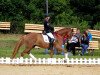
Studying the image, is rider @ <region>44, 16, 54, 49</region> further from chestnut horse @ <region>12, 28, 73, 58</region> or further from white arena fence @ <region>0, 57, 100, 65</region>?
white arena fence @ <region>0, 57, 100, 65</region>

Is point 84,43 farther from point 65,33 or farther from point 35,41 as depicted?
point 35,41

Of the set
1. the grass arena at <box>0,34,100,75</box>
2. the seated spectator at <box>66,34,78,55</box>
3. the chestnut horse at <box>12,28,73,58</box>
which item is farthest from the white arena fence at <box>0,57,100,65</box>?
the seated spectator at <box>66,34,78,55</box>

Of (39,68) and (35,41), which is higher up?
(35,41)

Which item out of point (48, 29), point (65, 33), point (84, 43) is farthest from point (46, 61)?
point (84, 43)

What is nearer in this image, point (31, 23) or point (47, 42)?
point (47, 42)

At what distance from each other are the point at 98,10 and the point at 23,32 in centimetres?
765

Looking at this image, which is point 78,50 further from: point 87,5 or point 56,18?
point 87,5

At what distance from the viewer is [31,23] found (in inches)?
1315

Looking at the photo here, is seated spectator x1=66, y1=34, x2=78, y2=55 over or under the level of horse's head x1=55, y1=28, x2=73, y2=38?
under

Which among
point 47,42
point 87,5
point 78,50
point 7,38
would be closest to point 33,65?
point 47,42

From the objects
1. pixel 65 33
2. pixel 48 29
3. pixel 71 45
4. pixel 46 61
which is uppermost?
pixel 48 29

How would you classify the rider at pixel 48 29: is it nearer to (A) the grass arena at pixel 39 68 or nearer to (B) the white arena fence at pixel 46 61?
A: (A) the grass arena at pixel 39 68

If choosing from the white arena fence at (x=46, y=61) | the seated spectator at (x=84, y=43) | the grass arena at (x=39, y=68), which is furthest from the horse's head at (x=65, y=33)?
the seated spectator at (x=84, y=43)

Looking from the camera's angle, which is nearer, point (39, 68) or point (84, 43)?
point (39, 68)
